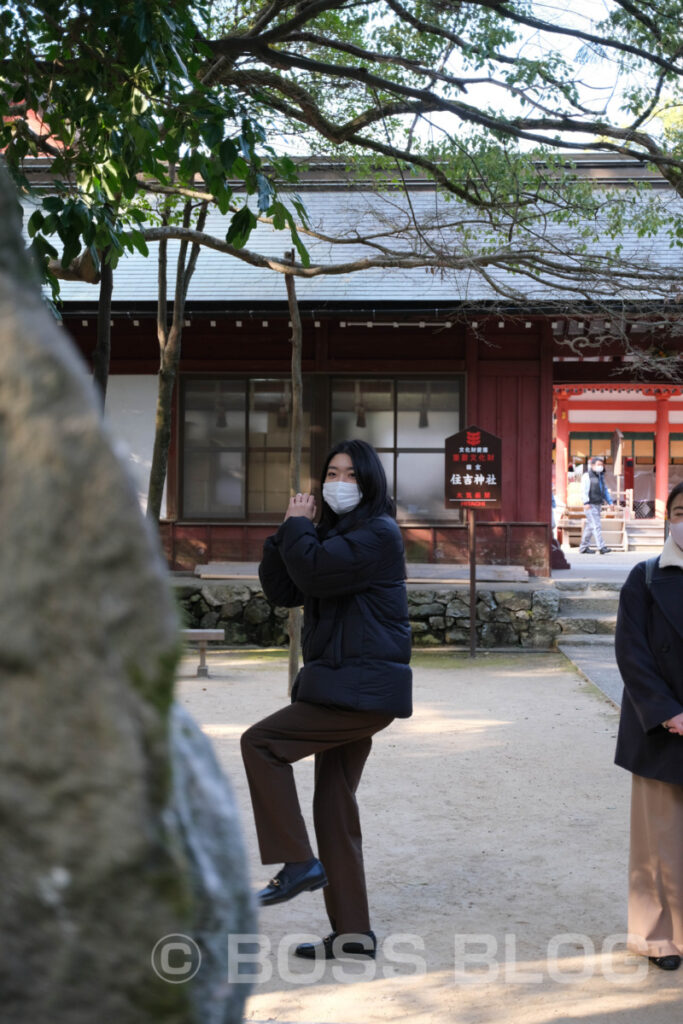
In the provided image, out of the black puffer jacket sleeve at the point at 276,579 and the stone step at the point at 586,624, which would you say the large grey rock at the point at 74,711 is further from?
the stone step at the point at 586,624

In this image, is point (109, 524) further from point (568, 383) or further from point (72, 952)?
point (568, 383)

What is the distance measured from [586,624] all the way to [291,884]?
971 cm

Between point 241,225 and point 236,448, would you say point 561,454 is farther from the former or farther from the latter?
point 241,225

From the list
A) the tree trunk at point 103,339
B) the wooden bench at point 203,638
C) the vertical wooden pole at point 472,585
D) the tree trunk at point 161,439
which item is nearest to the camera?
the tree trunk at point 103,339

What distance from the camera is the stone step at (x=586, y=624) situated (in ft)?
41.3

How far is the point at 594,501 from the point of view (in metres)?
18.1

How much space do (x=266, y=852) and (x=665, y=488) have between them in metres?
19.0

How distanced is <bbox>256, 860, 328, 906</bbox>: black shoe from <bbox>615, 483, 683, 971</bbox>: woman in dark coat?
1.16m

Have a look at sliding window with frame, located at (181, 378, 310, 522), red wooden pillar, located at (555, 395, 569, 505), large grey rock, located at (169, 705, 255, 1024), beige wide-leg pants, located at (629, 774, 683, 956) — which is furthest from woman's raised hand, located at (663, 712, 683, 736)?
red wooden pillar, located at (555, 395, 569, 505)

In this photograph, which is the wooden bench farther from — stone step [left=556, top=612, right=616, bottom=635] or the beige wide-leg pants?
the beige wide-leg pants

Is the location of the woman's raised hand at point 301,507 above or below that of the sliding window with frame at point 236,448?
below

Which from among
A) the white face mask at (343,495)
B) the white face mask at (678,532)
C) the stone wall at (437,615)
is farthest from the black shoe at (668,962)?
the stone wall at (437,615)

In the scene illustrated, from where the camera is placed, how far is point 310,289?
45.7 ft

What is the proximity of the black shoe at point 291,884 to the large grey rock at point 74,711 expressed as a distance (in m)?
2.76
